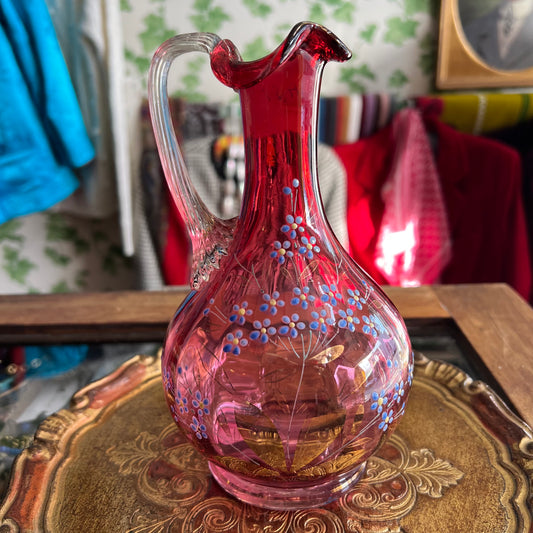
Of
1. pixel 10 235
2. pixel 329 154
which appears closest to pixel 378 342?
pixel 329 154

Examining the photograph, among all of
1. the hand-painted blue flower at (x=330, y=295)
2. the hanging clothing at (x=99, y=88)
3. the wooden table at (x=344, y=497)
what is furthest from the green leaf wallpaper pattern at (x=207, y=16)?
the hand-painted blue flower at (x=330, y=295)

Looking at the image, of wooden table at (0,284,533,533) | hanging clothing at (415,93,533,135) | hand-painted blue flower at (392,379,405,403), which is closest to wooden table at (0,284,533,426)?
wooden table at (0,284,533,533)

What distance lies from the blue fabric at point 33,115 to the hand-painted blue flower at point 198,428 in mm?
905

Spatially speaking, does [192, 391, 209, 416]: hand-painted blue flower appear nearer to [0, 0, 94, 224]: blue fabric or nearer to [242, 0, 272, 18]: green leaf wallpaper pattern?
[0, 0, 94, 224]: blue fabric

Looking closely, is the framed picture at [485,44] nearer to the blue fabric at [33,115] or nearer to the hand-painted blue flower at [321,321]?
the blue fabric at [33,115]

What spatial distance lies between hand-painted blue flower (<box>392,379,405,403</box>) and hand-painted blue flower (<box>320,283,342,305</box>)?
A: 0.21 ft

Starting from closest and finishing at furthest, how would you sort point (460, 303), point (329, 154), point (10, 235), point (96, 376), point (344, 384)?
point (344, 384) < point (96, 376) < point (460, 303) < point (329, 154) < point (10, 235)

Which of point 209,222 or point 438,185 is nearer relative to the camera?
point 209,222

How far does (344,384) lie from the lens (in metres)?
0.29

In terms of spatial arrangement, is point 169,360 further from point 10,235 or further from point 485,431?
point 10,235

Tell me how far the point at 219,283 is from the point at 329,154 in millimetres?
938

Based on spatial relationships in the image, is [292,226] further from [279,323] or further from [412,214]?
[412,214]

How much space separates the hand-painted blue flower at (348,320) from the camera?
11.7 inches

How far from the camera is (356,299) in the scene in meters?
0.31
